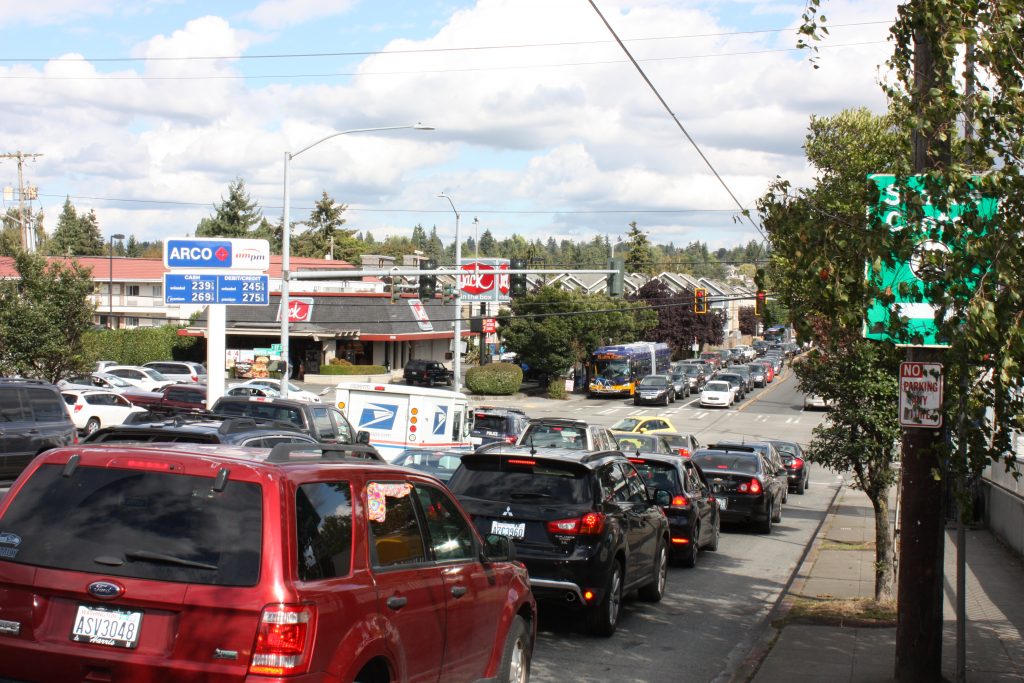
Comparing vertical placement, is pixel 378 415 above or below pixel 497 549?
below

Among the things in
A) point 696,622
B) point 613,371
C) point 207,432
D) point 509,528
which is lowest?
point 696,622

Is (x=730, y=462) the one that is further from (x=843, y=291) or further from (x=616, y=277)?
(x=843, y=291)

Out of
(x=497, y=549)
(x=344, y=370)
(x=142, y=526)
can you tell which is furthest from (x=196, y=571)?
(x=344, y=370)

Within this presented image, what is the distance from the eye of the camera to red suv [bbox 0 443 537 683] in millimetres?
4625

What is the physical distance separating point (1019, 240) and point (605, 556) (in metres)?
4.99

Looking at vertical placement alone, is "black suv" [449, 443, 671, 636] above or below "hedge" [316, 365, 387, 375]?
above

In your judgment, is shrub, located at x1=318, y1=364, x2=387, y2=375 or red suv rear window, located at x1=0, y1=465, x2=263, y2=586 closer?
red suv rear window, located at x1=0, y1=465, x2=263, y2=586

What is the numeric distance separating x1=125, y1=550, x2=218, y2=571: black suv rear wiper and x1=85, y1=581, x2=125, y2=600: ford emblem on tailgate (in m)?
0.14

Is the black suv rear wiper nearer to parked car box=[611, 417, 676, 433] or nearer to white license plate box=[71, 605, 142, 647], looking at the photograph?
white license plate box=[71, 605, 142, 647]

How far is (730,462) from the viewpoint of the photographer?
2159 cm

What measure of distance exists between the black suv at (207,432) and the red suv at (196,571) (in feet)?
8.36

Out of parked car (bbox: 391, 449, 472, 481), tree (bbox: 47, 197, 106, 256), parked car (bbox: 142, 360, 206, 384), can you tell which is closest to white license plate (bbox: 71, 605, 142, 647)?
parked car (bbox: 391, 449, 472, 481)

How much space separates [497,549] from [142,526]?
2809mm

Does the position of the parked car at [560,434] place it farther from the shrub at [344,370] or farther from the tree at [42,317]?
the shrub at [344,370]
